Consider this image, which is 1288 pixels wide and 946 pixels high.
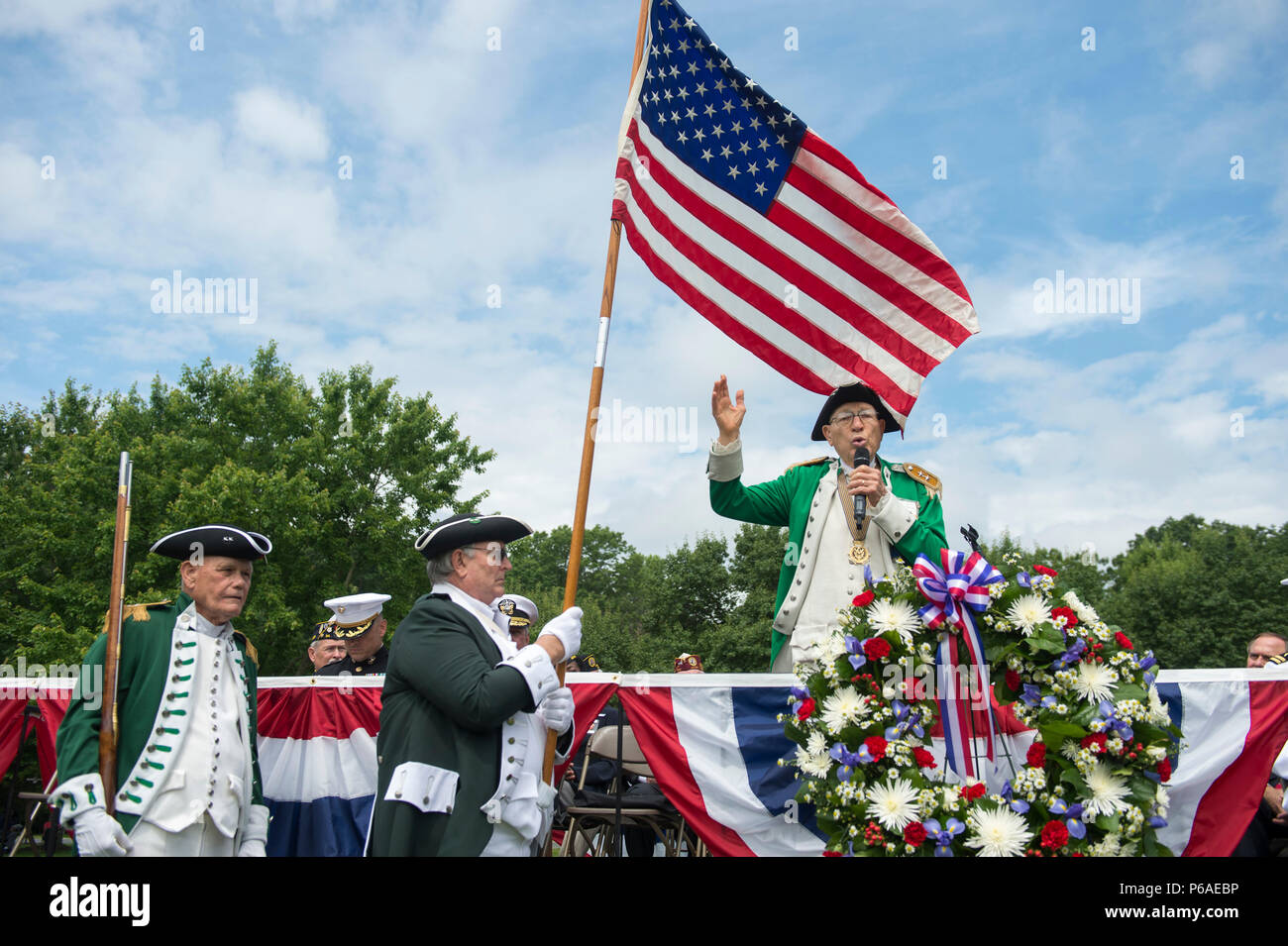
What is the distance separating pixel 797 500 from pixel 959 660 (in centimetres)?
165

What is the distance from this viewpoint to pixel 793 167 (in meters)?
6.76

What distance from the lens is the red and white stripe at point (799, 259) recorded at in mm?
6527

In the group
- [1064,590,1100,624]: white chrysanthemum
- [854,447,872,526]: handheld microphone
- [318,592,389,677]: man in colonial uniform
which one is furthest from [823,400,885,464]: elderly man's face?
[318,592,389,677]: man in colonial uniform

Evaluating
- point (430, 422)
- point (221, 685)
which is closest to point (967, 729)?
point (221, 685)

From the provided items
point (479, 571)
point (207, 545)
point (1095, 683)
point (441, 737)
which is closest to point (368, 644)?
point (207, 545)

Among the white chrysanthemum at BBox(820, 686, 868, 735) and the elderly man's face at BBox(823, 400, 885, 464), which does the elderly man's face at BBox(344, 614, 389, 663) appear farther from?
the white chrysanthemum at BBox(820, 686, 868, 735)

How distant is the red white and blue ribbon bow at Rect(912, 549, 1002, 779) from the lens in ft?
13.5

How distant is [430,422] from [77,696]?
30.7 meters

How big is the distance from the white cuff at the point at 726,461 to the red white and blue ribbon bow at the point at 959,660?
1.47 metres

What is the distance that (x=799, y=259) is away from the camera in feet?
22.1

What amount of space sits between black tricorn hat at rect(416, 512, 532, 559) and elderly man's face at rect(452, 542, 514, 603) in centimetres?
3

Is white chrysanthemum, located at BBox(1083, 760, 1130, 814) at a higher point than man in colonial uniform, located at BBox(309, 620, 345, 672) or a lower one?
lower
